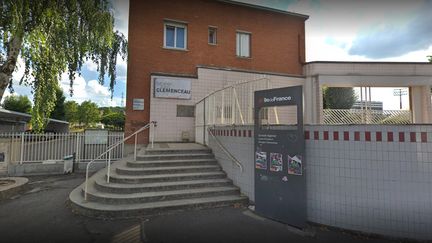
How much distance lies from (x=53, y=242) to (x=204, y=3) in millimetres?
11242

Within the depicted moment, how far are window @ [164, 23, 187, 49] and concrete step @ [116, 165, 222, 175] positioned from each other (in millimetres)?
6620

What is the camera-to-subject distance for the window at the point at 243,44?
12.3m

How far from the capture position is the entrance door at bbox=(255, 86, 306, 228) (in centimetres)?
444

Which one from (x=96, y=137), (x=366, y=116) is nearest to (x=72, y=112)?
(x=96, y=137)

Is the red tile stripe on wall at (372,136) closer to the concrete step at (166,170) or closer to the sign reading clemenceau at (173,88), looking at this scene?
the concrete step at (166,170)

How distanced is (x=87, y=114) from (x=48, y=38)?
52.4 meters

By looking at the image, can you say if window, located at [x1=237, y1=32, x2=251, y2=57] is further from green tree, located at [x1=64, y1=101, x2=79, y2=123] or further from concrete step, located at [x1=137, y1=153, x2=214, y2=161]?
green tree, located at [x1=64, y1=101, x2=79, y2=123]

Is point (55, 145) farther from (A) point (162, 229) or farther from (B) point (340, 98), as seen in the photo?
(B) point (340, 98)

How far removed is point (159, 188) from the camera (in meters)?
5.74

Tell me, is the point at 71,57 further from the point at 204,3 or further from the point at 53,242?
the point at 204,3

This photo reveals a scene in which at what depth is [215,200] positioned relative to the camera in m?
5.48

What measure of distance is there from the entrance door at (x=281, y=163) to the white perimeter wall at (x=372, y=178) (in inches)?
13.0

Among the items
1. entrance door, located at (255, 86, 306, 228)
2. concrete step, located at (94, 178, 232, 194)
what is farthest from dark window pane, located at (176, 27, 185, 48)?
concrete step, located at (94, 178, 232, 194)

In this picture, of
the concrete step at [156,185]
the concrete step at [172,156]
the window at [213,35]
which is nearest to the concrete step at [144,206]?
the concrete step at [156,185]
